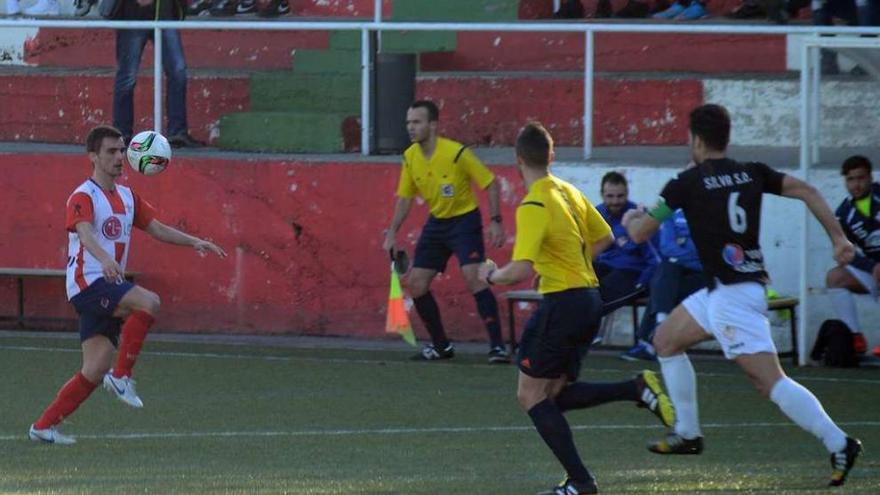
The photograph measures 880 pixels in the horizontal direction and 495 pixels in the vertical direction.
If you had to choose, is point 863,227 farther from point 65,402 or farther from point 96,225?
point 65,402

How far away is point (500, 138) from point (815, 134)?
3.13m

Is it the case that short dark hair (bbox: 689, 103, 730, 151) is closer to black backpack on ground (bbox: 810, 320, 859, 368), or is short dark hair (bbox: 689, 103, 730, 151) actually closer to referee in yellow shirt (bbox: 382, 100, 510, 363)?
referee in yellow shirt (bbox: 382, 100, 510, 363)

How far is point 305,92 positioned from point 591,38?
3.32m

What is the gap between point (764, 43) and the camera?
58.7ft

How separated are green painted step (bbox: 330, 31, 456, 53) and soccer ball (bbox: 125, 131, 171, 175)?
191 inches

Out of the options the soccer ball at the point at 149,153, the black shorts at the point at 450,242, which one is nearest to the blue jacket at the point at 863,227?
the black shorts at the point at 450,242

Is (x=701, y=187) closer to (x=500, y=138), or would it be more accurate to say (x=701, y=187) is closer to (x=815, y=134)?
(x=815, y=134)

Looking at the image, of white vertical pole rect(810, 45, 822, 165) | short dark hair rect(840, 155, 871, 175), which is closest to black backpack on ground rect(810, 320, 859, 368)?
short dark hair rect(840, 155, 871, 175)

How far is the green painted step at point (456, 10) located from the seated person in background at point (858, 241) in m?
6.30

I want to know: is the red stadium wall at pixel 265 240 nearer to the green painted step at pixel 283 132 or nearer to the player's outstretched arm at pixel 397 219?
the green painted step at pixel 283 132

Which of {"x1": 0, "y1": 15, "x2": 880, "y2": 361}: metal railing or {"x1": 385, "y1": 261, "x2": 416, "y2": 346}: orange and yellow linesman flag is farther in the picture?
{"x1": 385, "y1": 261, "x2": 416, "y2": 346}: orange and yellow linesman flag

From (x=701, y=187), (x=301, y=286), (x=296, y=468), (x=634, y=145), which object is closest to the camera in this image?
(x=701, y=187)

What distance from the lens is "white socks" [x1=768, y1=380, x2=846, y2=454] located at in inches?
342

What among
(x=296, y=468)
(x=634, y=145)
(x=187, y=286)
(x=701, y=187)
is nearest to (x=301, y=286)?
(x=187, y=286)
